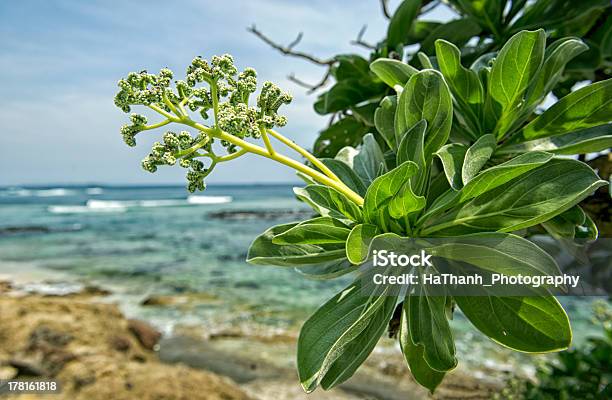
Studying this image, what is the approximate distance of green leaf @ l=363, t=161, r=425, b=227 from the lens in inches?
29.8

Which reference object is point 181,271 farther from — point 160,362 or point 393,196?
point 393,196

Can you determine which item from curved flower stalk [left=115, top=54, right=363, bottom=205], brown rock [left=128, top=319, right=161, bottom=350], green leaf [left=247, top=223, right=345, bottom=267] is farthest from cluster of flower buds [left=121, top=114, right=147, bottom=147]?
brown rock [left=128, top=319, right=161, bottom=350]

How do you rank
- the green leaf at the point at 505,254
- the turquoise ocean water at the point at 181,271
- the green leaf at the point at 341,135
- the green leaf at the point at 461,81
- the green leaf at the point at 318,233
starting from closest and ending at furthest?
1. the green leaf at the point at 505,254
2. the green leaf at the point at 318,233
3. the green leaf at the point at 461,81
4. the green leaf at the point at 341,135
5. the turquoise ocean water at the point at 181,271

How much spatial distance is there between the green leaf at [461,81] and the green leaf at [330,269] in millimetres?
394

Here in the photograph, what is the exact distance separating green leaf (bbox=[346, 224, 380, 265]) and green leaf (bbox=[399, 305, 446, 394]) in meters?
0.20

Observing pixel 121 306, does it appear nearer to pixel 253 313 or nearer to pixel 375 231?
pixel 253 313

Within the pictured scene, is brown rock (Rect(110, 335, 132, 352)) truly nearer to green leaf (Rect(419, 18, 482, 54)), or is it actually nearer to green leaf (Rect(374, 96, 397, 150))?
green leaf (Rect(419, 18, 482, 54))

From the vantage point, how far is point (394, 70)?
3.35 ft

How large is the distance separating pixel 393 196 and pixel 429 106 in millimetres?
203

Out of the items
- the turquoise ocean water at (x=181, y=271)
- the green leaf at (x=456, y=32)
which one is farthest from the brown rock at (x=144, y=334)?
the green leaf at (x=456, y=32)

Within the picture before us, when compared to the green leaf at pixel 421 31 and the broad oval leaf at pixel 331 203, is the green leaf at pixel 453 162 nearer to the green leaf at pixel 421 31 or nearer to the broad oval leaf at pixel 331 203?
the broad oval leaf at pixel 331 203

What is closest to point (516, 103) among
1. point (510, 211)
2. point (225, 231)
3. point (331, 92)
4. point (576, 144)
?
point (576, 144)

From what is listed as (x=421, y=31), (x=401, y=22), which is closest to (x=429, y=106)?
(x=401, y=22)

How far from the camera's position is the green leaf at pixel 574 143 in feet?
2.73
